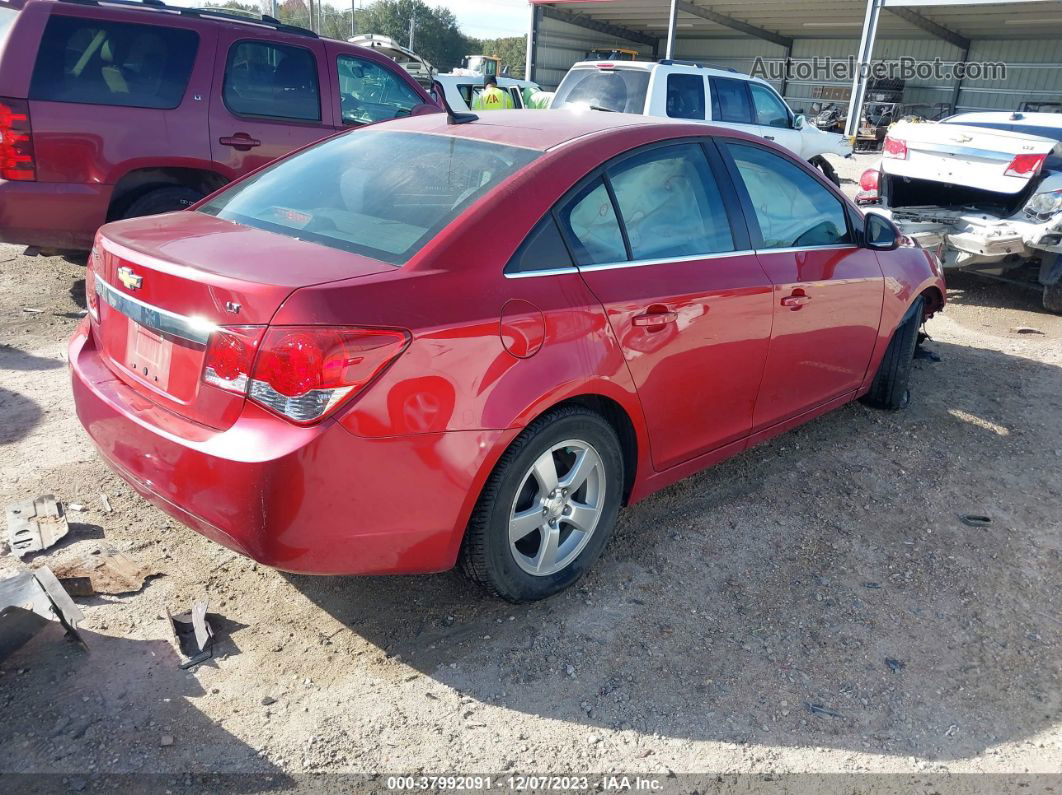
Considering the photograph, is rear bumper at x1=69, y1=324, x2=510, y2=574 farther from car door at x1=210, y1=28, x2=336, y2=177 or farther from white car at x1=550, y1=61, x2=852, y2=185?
white car at x1=550, y1=61, x2=852, y2=185

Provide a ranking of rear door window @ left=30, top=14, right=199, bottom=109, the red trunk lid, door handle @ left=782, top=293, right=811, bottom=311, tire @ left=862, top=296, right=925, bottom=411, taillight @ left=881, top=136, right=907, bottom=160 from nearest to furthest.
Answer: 1. the red trunk lid
2. door handle @ left=782, top=293, right=811, bottom=311
3. tire @ left=862, top=296, right=925, bottom=411
4. rear door window @ left=30, top=14, right=199, bottom=109
5. taillight @ left=881, top=136, right=907, bottom=160

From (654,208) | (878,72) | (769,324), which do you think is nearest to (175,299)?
(654,208)

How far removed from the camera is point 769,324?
11.7 feet

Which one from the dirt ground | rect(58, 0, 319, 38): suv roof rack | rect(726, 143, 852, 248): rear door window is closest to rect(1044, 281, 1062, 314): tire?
the dirt ground

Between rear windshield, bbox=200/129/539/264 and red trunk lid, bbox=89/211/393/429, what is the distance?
134 mm

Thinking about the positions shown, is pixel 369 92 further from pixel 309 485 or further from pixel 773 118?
pixel 773 118

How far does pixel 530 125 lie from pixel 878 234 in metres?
2.02

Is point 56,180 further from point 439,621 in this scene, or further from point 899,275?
point 899,275

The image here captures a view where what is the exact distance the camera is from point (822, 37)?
109 ft

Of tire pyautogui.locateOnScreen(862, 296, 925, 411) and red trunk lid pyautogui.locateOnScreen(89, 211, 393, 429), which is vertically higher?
red trunk lid pyautogui.locateOnScreen(89, 211, 393, 429)

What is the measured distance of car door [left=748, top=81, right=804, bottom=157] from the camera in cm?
1144

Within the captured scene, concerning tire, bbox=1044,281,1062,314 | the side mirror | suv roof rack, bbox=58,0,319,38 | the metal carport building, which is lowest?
tire, bbox=1044,281,1062,314

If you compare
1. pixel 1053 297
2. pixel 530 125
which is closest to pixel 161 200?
pixel 530 125

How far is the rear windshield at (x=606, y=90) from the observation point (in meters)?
10.4
